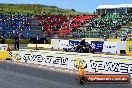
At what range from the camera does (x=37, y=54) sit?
30.4 meters

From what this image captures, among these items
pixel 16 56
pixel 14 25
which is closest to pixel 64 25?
pixel 14 25

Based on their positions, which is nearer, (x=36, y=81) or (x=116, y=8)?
(x=36, y=81)

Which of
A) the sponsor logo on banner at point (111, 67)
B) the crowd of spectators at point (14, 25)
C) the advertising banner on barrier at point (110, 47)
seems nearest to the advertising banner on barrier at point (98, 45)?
the advertising banner on barrier at point (110, 47)

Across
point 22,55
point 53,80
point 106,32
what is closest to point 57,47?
point 106,32

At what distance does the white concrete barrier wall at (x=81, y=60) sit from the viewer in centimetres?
2148

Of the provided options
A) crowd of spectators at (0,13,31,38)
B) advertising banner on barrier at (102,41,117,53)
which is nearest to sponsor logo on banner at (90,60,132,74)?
advertising banner on barrier at (102,41,117,53)

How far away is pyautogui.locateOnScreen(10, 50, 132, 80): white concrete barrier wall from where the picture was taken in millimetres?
21484

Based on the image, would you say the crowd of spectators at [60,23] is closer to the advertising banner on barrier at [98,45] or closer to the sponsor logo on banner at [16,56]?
the advertising banner on barrier at [98,45]

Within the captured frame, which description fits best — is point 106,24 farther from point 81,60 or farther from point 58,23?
point 81,60

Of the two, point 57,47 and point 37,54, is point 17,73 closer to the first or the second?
point 37,54

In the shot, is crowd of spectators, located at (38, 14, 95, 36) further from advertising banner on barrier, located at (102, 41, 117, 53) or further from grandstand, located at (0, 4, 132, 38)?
advertising banner on barrier, located at (102, 41, 117, 53)

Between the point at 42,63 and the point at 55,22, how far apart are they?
44.2m

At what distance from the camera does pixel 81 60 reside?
82.1 ft

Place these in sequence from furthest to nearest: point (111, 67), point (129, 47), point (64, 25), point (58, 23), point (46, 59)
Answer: point (58, 23)
point (64, 25)
point (129, 47)
point (46, 59)
point (111, 67)
